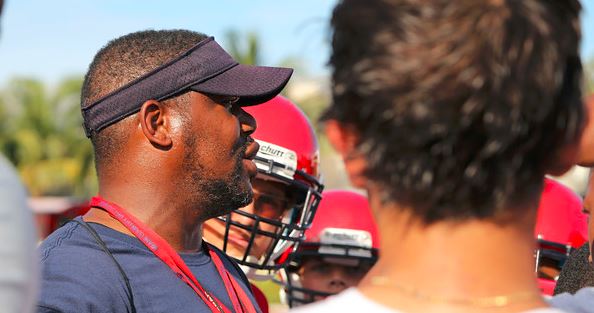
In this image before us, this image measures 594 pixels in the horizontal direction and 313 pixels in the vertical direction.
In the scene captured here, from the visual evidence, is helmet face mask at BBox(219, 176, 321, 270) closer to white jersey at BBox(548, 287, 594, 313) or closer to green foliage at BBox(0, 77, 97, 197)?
white jersey at BBox(548, 287, 594, 313)

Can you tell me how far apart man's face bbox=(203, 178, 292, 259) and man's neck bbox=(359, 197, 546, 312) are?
7.91 feet

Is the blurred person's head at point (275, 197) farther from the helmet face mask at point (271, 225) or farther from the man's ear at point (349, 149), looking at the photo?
the man's ear at point (349, 149)

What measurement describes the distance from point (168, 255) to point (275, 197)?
5.15 feet

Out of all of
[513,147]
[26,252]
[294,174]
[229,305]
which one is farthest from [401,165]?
[294,174]

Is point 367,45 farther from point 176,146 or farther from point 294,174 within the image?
point 294,174

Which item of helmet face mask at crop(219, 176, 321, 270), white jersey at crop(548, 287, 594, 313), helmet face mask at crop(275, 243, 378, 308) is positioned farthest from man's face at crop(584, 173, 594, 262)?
helmet face mask at crop(275, 243, 378, 308)

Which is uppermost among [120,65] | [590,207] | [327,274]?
[120,65]

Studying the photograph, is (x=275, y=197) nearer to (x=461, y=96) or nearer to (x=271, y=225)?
(x=271, y=225)

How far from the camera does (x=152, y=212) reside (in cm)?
297

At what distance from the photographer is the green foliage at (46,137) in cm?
4056

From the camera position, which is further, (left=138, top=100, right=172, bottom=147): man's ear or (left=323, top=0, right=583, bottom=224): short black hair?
(left=138, top=100, right=172, bottom=147): man's ear

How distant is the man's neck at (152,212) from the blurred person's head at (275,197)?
2.63 feet

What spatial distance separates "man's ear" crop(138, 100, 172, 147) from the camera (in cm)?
300

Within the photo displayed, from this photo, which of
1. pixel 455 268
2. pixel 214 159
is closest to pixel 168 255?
pixel 214 159
